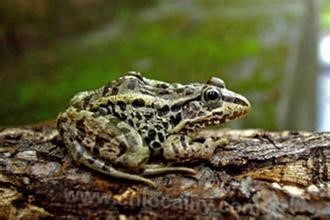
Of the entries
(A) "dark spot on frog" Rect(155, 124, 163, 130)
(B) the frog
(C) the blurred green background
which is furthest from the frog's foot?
(C) the blurred green background

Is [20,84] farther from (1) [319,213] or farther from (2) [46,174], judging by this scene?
(1) [319,213]

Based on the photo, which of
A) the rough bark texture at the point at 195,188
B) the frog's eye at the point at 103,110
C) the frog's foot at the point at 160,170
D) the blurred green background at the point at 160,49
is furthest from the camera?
the blurred green background at the point at 160,49

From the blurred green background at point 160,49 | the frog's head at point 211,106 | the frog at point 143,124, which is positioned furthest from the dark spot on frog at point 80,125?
the blurred green background at point 160,49

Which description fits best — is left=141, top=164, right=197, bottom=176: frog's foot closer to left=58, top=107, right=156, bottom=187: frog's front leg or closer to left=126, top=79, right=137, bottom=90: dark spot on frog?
left=58, top=107, right=156, bottom=187: frog's front leg

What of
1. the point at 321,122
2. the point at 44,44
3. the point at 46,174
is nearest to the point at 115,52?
the point at 44,44

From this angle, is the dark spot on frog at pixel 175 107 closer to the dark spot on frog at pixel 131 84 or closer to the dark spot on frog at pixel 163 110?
the dark spot on frog at pixel 163 110

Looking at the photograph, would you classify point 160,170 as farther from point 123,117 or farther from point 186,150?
point 123,117

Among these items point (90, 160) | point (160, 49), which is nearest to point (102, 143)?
point (90, 160)

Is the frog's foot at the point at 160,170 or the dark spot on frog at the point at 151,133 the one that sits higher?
the dark spot on frog at the point at 151,133
